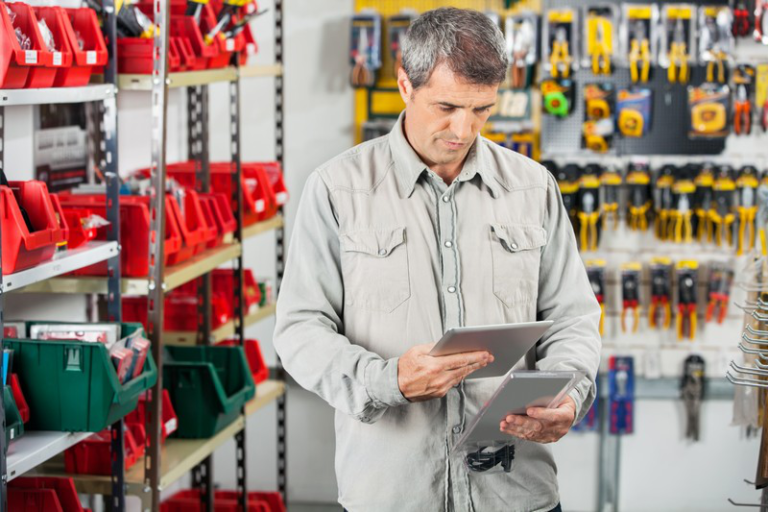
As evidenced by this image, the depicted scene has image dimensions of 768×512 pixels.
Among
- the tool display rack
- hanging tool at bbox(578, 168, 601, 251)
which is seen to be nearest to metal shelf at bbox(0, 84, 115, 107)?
the tool display rack

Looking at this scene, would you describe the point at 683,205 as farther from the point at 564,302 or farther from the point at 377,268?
the point at 377,268

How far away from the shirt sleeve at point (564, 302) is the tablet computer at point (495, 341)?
126mm

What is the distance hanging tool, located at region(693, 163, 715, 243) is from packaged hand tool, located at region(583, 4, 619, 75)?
707 mm

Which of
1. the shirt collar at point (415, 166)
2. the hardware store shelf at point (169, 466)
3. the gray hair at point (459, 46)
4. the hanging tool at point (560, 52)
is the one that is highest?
the hanging tool at point (560, 52)

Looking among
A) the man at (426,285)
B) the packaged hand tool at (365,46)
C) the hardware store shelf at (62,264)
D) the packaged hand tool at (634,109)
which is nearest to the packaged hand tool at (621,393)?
the packaged hand tool at (634,109)

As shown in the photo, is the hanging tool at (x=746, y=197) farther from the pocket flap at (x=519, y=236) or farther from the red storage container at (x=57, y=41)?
the red storage container at (x=57, y=41)

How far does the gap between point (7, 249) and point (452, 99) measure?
1.17 metres

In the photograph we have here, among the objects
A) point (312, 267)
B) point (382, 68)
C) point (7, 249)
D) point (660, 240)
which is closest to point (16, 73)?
point (7, 249)

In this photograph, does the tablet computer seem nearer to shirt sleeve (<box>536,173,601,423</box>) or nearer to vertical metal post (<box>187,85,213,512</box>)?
shirt sleeve (<box>536,173,601,423</box>)

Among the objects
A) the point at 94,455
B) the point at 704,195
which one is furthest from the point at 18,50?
the point at 704,195

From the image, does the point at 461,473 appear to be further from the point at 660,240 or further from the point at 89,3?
the point at 660,240

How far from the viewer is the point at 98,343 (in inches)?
107

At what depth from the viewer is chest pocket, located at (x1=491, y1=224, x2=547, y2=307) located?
219 cm

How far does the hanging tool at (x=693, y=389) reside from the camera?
5.31m
